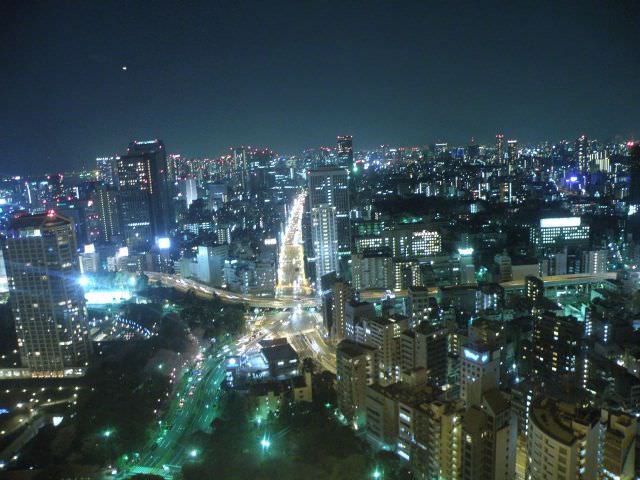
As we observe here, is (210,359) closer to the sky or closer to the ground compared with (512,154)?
closer to the ground

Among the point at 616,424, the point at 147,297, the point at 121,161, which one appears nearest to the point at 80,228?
the point at 121,161

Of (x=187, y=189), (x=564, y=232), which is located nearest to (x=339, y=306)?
(x=564, y=232)

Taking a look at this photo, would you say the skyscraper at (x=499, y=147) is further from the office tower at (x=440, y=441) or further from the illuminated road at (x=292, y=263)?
the office tower at (x=440, y=441)

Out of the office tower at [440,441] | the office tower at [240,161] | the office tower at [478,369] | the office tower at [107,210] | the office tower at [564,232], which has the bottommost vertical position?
the office tower at [440,441]

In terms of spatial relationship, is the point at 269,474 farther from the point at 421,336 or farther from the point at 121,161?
the point at 121,161

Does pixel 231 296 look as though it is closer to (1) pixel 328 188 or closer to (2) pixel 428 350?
(1) pixel 328 188

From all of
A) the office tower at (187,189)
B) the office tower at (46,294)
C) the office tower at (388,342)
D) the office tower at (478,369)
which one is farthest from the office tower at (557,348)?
the office tower at (187,189)
